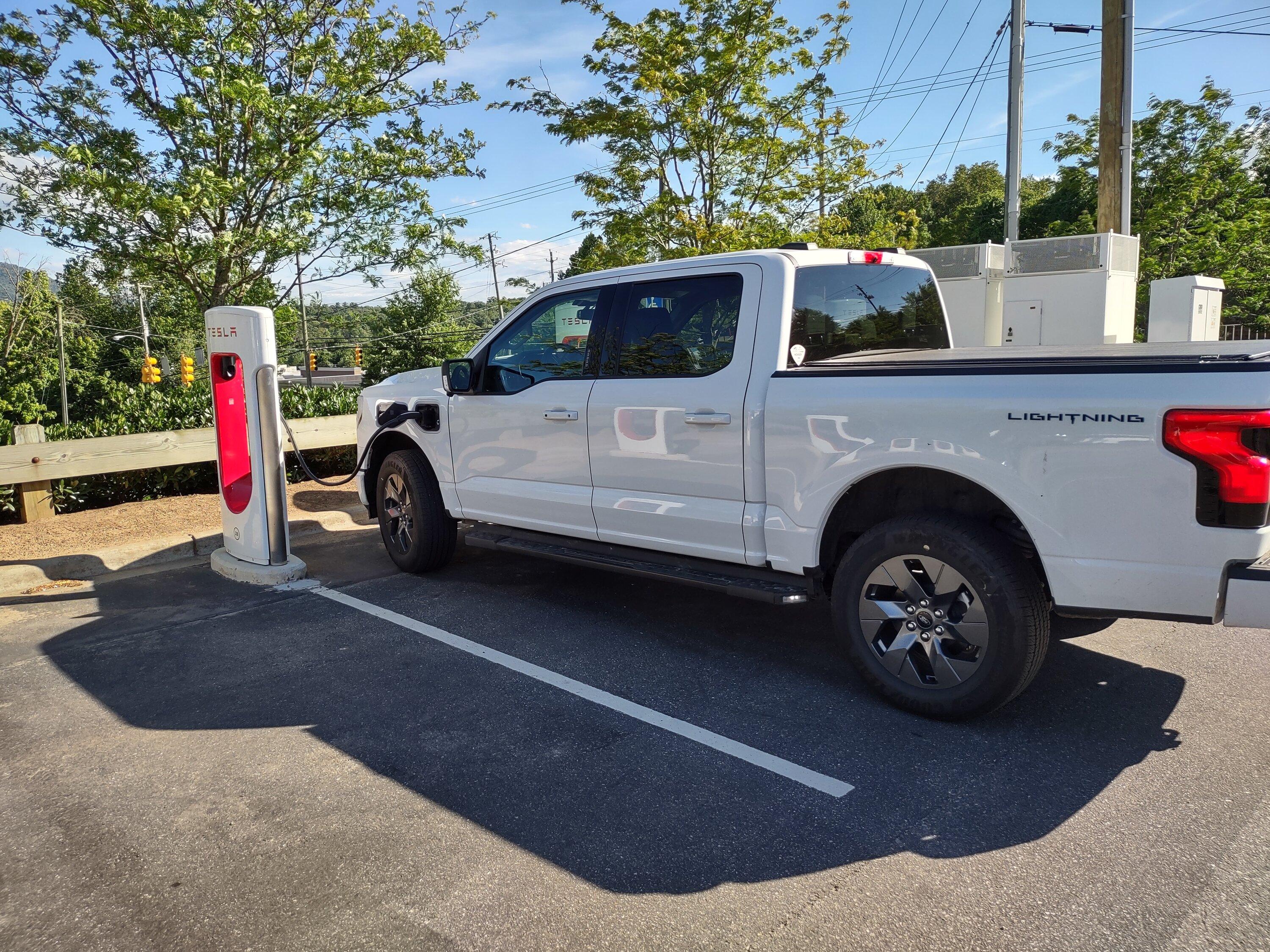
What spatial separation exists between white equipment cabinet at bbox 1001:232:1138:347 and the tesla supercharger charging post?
29.9ft

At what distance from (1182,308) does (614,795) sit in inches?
454

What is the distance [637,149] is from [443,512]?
7.32m

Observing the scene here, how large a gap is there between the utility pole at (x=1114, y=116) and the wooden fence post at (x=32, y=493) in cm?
1220

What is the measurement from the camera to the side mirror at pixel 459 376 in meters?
5.88

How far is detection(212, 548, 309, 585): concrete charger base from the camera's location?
654 cm

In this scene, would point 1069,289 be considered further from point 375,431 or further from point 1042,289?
point 375,431

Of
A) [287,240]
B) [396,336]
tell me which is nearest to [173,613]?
[287,240]

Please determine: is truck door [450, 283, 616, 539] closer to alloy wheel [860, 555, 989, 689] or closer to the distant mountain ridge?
alloy wheel [860, 555, 989, 689]

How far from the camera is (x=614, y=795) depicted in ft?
11.0

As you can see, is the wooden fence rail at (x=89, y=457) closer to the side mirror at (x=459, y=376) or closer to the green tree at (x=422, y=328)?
the side mirror at (x=459, y=376)

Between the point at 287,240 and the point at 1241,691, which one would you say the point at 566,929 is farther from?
the point at 287,240

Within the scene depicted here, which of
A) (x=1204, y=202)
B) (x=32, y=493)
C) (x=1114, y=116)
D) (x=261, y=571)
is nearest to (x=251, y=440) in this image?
(x=261, y=571)

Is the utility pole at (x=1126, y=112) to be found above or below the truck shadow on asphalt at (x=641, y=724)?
above

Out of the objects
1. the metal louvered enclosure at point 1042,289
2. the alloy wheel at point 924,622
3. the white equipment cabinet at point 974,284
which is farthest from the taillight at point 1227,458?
the white equipment cabinet at point 974,284
